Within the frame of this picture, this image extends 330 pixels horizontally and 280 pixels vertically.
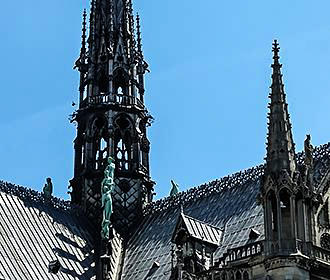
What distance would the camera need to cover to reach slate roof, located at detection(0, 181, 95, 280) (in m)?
49.2

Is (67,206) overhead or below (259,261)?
overhead

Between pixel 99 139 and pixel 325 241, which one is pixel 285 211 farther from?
pixel 99 139

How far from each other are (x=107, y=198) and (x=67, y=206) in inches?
111

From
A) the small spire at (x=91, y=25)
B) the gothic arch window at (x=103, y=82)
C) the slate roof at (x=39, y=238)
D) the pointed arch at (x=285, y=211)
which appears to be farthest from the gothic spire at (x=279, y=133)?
the small spire at (x=91, y=25)

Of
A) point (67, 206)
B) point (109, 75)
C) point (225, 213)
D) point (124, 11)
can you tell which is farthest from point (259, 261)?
point (124, 11)

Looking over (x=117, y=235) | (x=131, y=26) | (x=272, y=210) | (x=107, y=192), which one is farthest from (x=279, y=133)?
(x=131, y=26)

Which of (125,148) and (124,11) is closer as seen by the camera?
(125,148)

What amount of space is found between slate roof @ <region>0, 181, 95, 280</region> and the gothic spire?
47.0 ft

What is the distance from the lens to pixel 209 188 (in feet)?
178

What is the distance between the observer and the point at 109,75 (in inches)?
2367

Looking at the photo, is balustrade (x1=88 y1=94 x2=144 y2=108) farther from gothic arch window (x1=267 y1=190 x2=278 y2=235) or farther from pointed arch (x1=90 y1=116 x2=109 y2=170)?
gothic arch window (x1=267 y1=190 x2=278 y2=235)

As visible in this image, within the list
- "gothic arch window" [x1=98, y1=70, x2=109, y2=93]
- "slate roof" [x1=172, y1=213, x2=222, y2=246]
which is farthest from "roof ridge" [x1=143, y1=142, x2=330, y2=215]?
"gothic arch window" [x1=98, y1=70, x2=109, y2=93]

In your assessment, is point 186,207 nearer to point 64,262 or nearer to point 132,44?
point 64,262

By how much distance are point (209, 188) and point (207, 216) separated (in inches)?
89.1
